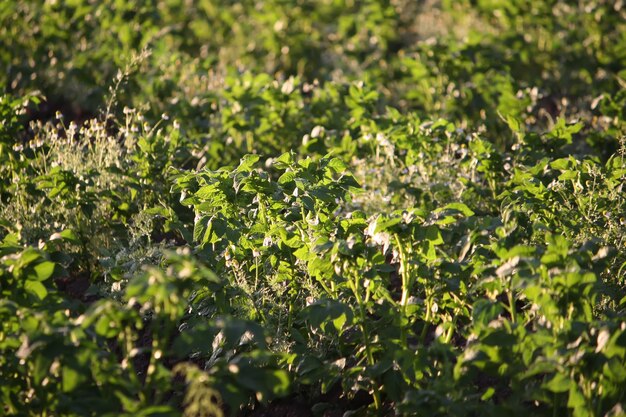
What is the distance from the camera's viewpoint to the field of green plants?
2.76 meters

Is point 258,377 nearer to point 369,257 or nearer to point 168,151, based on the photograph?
point 369,257

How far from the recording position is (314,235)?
3.47 meters

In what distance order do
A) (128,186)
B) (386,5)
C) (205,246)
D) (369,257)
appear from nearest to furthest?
(369,257) → (205,246) → (128,186) → (386,5)

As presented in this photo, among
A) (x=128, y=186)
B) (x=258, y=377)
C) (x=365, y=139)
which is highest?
(x=258, y=377)

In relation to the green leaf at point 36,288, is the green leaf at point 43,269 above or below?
above

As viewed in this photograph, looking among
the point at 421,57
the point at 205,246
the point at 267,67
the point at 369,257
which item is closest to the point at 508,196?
the point at 369,257

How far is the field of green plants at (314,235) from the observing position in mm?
2762

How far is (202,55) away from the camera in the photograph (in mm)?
8109

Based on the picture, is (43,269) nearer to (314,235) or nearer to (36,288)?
(36,288)

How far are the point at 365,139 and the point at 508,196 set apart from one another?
1.40 metres

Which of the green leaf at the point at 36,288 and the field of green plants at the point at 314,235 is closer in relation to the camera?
the field of green plants at the point at 314,235

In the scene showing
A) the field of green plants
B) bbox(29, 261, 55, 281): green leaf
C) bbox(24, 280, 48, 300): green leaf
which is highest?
bbox(29, 261, 55, 281): green leaf

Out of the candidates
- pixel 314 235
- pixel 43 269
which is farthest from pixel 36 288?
pixel 314 235

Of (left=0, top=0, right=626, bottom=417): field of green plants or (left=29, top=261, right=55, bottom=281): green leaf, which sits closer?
(left=0, top=0, right=626, bottom=417): field of green plants
